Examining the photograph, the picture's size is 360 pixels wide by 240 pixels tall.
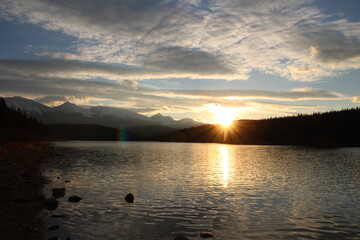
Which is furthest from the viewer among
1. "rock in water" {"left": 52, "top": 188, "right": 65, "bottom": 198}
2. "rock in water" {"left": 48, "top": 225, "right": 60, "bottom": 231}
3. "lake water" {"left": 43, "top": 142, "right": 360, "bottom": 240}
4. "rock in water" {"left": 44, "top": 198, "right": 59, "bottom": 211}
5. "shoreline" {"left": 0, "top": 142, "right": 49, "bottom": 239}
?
"rock in water" {"left": 52, "top": 188, "right": 65, "bottom": 198}

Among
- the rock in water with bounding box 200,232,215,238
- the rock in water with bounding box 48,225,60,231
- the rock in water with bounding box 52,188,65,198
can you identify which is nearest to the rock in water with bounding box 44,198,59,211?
the rock in water with bounding box 52,188,65,198

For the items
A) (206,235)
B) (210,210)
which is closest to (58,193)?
(210,210)

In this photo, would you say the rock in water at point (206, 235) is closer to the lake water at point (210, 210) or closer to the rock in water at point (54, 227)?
the lake water at point (210, 210)

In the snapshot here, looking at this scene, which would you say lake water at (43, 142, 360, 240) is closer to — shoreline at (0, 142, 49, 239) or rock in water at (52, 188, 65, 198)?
rock in water at (52, 188, 65, 198)

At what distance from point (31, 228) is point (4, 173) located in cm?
2431

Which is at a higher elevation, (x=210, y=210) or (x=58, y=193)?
(x=58, y=193)

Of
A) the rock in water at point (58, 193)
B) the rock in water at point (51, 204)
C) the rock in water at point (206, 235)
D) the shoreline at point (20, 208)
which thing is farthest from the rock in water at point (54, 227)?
the rock in water at point (58, 193)

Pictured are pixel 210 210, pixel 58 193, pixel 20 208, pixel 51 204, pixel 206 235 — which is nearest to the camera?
pixel 206 235

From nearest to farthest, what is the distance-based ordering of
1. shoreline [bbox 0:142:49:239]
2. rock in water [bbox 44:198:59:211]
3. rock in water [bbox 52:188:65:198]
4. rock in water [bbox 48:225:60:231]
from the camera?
shoreline [bbox 0:142:49:239] < rock in water [bbox 48:225:60:231] < rock in water [bbox 44:198:59:211] < rock in water [bbox 52:188:65:198]

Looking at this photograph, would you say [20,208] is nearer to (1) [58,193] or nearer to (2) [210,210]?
(1) [58,193]

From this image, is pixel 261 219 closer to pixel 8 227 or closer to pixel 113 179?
pixel 8 227

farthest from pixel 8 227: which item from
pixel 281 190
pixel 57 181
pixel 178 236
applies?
pixel 281 190

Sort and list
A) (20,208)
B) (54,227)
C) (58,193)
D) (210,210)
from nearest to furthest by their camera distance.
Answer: (54,227) → (20,208) → (210,210) → (58,193)

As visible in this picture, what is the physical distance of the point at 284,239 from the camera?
16.3 m
